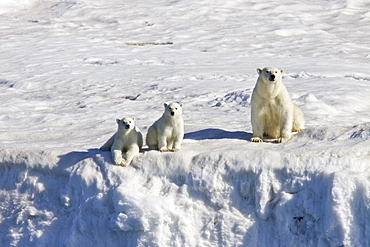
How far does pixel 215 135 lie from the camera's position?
29.0 feet

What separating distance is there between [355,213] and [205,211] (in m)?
1.81

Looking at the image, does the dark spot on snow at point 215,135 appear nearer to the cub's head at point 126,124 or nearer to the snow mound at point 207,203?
the snow mound at point 207,203

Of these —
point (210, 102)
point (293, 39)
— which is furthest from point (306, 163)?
point (293, 39)

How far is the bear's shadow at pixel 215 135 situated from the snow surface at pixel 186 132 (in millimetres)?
21

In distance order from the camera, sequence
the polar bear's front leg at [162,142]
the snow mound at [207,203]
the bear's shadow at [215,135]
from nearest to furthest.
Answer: the snow mound at [207,203], the polar bear's front leg at [162,142], the bear's shadow at [215,135]

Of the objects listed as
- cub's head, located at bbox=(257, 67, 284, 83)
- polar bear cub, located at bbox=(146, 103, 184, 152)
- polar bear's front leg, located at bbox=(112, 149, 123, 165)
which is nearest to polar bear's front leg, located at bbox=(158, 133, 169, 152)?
polar bear cub, located at bbox=(146, 103, 184, 152)

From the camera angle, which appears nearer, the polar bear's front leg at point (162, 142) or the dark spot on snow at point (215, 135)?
the polar bear's front leg at point (162, 142)

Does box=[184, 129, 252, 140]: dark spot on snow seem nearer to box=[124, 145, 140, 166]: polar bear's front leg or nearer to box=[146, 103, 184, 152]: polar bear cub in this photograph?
box=[146, 103, 184, 152]: polar bear cub

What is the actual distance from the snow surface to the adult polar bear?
10.1 inches

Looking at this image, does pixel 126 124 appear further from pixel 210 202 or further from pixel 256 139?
pixel 256 139

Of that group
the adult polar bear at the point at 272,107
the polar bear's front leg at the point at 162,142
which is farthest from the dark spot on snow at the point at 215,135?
the polar bear's front leg at the point at 162,142

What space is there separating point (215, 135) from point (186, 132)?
1040mm

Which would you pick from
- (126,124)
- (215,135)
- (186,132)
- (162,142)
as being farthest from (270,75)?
(186,132)

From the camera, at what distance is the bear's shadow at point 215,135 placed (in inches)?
341
